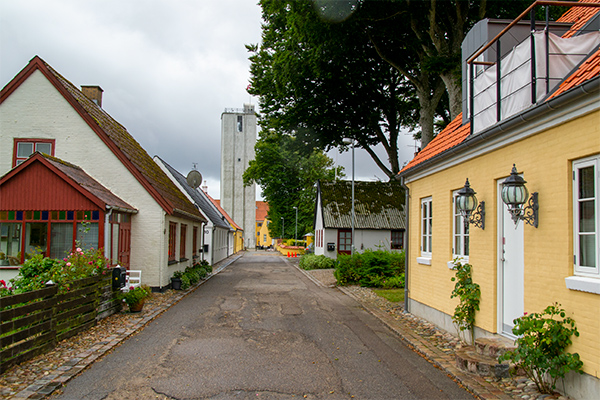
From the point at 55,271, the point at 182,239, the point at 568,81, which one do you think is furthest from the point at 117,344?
the point at 182,239

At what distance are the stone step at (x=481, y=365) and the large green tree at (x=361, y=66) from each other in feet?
35.3

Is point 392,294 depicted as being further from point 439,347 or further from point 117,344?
point 117,344

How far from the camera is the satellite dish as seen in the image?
26453 mm

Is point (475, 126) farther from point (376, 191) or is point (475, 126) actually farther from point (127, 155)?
point (376, 191)

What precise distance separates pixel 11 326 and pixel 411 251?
8.86m

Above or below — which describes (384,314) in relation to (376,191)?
below

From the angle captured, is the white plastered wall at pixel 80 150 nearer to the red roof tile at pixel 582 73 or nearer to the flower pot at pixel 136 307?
the flower pot at pixel 136 307

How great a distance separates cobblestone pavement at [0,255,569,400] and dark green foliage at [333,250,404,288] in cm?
534

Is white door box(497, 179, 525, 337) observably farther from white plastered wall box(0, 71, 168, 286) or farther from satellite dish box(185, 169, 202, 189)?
satellite dish box(185, 169, 202, 189)

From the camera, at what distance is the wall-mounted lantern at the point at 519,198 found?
6164mm

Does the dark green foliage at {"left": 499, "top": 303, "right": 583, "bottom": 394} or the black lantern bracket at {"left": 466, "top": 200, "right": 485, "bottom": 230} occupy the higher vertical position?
the black lantern bracket at {"left": 466, "top": 200, "right": 485, "bottom": 230}

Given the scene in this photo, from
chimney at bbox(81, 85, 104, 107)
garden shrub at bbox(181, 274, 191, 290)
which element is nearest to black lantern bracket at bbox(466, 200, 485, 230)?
garden shrub at bbox(181, 274, 191, 290)

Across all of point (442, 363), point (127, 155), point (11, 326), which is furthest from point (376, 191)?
point (11, 326)

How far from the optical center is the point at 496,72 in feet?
25.6
